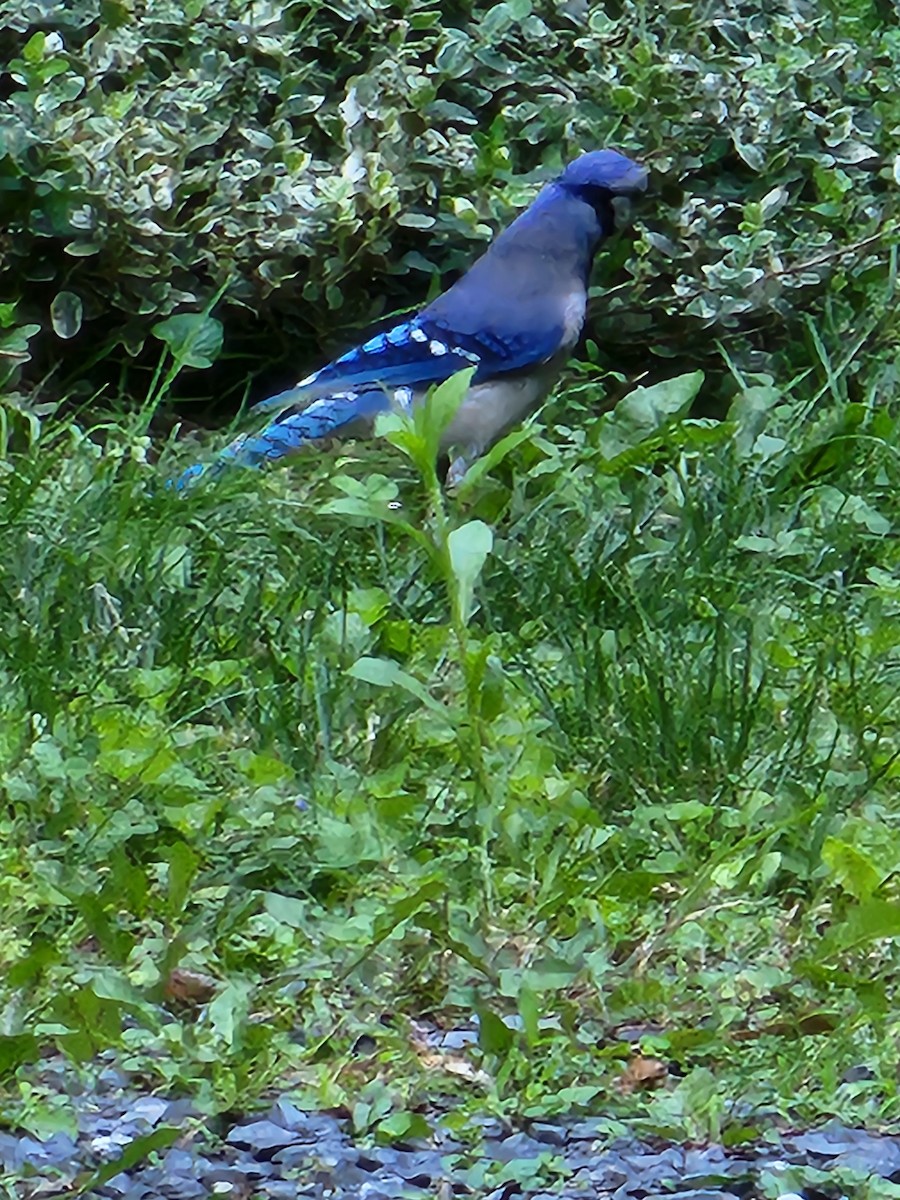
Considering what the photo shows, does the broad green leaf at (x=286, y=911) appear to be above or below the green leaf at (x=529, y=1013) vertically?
below

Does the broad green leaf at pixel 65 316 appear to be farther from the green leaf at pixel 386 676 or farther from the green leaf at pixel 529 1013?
the green leaf at pixel 529 1013

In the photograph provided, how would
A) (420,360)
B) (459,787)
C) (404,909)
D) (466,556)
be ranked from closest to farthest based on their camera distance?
(404,909) → (466,556) → (459,787) → (420,360)

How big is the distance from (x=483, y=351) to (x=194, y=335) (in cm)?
71

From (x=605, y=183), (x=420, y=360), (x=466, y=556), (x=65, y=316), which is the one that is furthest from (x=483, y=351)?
(x=466, y=556)

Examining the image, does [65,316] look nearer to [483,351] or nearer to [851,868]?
[483,351]

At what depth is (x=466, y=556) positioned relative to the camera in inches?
96.0

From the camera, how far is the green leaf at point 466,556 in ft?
7.97

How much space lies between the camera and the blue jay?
4.46 meters

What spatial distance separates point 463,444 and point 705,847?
79.7 inches

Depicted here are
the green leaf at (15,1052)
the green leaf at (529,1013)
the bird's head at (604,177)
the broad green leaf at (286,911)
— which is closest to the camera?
the green leaf at (15,1052)

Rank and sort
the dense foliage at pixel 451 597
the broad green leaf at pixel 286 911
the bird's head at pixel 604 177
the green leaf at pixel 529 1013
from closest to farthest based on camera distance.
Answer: the green leaf at pixel 529 1013
the dense foliage at pixel 451 597
the broad green leaf at pixel 286 911
the bird's head at pixel 604 177

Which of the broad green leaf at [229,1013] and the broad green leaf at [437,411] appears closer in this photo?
the broad green leaf at [229,1013]

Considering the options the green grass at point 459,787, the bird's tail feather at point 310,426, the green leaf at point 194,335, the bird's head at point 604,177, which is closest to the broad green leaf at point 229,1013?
the green grass at point 459,787

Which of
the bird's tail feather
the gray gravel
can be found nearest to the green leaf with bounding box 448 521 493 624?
the gray gravel
